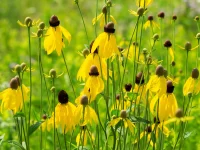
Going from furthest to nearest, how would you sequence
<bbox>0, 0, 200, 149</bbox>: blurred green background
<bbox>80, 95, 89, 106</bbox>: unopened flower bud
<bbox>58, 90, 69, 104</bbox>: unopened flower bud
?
<bbox>0, 0, 200, 149</bbox>: blurred green background, <bbox>58, 90, 69, 104</bbox>: unopened flower bud, <bbox>80, 95, 89, 106</bbox>: unopened flower bud

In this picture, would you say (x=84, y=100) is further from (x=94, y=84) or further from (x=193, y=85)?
(x=193, y=85)

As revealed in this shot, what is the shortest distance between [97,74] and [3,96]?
12.1 inches

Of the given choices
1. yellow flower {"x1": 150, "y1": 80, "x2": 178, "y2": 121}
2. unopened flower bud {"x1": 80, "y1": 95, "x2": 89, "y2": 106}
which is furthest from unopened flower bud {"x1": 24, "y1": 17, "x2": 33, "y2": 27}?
yellow flower {"x1": 150, "y1": 80, "x2": 178, "y2": 121}

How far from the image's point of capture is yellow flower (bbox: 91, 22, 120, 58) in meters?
1.43

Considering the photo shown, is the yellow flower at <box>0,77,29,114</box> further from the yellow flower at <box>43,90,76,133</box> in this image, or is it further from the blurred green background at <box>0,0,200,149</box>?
the blurred green background at <box>0,0,200,149</box>

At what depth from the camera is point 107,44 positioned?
1437 millimetres

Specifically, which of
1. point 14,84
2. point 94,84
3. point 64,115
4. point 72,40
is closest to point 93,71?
point 94,84

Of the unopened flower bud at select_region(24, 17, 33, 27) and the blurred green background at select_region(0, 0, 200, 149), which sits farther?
the blurred green background at select_region(0, 0, 200, 149)

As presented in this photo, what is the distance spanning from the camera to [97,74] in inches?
56.7

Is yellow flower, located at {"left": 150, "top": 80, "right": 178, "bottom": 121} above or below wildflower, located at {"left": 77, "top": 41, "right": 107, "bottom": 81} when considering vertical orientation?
below

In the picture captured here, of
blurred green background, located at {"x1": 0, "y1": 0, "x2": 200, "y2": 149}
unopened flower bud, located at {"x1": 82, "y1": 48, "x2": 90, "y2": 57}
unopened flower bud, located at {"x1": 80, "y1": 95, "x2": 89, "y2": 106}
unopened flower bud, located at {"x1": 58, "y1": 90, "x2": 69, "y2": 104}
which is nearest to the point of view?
unopened flower bud, located at {"x1": 80, "y1": 95, "x2": 89, "y2": 106}

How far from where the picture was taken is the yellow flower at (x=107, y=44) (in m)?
1.43

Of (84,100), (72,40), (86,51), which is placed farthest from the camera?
(72,40)

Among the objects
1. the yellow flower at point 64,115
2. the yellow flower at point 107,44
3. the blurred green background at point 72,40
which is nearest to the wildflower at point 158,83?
the yellow flower at point 107,44
